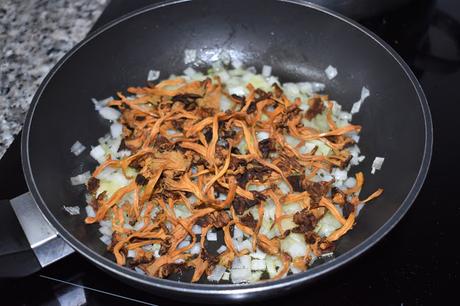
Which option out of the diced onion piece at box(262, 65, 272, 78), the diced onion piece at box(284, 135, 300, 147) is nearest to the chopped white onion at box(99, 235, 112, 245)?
the diced onion piece at box(284, 135, 300, 147)

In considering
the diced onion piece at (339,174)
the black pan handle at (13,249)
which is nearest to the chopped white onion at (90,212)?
the black pan handle at (13,249)

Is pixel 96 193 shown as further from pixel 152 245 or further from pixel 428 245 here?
pixel 428 245

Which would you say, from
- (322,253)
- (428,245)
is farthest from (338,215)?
(428,245)

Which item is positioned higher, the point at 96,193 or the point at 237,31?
the point at 237,31

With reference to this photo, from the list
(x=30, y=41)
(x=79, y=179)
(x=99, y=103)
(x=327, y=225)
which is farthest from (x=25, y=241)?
(x=30, y=41)

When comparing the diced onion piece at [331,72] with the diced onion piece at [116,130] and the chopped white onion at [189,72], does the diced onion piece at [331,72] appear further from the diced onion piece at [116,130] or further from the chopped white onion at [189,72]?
the diced onion piece at [116,130]

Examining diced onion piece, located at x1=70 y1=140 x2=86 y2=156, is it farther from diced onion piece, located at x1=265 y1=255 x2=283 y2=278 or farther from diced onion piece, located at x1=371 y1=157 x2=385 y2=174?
diced onion piece, located at x1=371 y1=157 x2=385 y2=174

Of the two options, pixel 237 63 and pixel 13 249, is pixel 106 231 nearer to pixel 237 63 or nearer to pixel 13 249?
pixel 13 249
